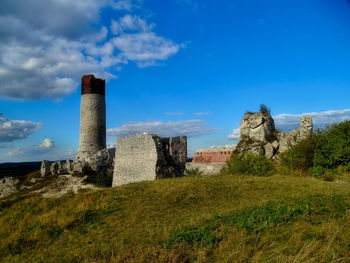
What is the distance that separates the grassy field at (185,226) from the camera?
163 inches

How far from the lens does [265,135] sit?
25062 mm

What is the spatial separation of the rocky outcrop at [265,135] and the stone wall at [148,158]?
22.9 feet

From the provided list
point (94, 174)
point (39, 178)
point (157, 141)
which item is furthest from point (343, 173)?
point (39, 178)

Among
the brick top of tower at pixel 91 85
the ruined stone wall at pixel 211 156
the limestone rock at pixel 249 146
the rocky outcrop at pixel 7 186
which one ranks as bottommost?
the rocky outcrop at pixel 7 186

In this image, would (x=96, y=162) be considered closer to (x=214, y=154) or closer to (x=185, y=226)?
(x=214, y=154)

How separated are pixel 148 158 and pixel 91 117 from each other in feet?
52.1

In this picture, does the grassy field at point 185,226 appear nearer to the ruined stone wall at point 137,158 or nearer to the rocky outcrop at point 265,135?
the ruined stone wall at point 137,158

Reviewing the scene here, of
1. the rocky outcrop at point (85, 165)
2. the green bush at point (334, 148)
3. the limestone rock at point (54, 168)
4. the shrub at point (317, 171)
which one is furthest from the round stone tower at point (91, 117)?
the green bush at point (334, 148)

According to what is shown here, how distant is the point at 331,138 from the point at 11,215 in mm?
19657

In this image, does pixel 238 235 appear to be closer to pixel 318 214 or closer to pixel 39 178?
pixel 318 214

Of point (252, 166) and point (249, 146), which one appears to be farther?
point (249, 146)

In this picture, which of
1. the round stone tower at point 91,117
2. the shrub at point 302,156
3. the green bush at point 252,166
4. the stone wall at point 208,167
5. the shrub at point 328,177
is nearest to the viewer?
the shrub at point 328,177

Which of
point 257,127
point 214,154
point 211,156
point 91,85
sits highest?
point 91,85

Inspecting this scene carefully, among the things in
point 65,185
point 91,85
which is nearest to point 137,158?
point 65,185
